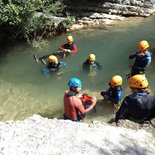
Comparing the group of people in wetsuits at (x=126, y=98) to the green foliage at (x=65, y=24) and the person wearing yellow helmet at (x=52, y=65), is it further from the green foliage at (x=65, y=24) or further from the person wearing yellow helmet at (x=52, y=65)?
the green foliage at (x=65, y=24)

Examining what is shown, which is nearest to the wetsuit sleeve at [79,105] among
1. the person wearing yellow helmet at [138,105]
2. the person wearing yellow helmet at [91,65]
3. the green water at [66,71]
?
the person wearing yellow helmet at [138,105]

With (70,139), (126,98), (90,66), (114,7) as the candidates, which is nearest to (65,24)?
(114,7)

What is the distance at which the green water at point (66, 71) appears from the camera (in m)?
11.6

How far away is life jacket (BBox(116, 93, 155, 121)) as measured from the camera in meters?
7.23

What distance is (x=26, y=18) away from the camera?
1510cm

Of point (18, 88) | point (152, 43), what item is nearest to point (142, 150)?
point (18, 88)

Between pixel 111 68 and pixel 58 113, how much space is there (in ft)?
11.3

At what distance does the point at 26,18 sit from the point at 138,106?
29.9 feet

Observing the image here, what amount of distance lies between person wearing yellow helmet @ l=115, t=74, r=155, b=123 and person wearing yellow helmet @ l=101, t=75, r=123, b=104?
233 cm

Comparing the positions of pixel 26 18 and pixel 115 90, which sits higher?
pixel 26 18

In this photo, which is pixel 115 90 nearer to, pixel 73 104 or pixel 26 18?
pixel 73 104

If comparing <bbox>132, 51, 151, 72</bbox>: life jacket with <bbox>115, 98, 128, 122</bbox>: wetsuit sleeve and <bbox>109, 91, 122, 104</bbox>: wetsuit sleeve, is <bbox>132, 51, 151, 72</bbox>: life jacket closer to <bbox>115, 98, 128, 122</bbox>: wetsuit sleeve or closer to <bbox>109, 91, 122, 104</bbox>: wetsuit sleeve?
<bbox>109, 91, 122, 104</bbox>: wetsuit sleeve

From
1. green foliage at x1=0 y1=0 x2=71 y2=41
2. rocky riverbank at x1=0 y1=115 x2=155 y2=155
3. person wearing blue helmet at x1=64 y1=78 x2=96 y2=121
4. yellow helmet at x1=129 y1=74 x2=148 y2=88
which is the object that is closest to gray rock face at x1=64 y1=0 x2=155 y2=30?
green foliage at x1=0 y1=0 x2=71 y2=41

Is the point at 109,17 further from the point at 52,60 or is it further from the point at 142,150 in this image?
the point at 142,150
